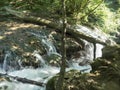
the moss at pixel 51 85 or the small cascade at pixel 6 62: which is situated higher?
the small cascade at pixel 6 62

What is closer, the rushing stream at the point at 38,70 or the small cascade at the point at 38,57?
the rushing stream at the point at 38,70

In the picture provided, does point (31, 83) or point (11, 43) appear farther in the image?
point (11, 43)

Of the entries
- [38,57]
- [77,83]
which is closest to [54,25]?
[38,57]

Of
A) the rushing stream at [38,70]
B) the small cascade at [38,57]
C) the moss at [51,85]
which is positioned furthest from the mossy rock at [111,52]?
the small cascade at [38,57]

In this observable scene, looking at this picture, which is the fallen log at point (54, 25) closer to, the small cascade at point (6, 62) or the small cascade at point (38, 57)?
the small cascade at point (38, 57)

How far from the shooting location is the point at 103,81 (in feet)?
24.2

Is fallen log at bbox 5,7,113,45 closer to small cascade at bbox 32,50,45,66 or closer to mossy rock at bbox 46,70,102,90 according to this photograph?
small cascade at bbox 32,50,45,66

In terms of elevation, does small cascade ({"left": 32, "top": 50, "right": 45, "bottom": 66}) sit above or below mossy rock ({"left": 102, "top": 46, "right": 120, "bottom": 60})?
below

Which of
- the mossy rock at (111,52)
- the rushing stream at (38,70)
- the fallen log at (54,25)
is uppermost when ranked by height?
the fallen log at (54,25)

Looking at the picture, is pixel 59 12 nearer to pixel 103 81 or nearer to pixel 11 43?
pixel 11 43

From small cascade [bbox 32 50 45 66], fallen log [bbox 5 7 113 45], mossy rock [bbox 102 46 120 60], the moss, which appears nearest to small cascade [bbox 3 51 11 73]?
small cascade [bbox 32 50 45 66]

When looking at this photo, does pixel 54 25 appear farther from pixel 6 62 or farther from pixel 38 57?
pixel 6 62

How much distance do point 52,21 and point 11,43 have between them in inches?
120

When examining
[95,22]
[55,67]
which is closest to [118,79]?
[55,67]
